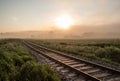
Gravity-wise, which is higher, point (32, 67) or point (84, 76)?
point (32, 67)

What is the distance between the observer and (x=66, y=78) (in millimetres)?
8688

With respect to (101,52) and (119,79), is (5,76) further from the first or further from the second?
(101,52)

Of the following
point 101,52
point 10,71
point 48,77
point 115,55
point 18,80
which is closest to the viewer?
point 18,80

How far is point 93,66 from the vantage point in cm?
1145

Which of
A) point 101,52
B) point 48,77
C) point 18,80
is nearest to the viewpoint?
point 18,80

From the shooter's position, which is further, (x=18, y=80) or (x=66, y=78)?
(x=66, y=78)

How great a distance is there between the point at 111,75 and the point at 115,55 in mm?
9037

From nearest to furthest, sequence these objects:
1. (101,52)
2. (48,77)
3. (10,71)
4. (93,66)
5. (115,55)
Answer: (48,77) < (10,71) < (93,66) < (115,55) < (101,52)

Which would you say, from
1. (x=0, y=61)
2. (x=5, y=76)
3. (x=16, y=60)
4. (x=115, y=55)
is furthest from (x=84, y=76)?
(x=115, y=55)

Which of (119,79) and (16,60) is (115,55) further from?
(16,60)

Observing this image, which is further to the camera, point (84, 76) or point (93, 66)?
point (93, 66)

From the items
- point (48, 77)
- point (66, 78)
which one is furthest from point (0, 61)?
point (66, 78)

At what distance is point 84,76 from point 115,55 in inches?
388

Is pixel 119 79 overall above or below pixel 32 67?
below
